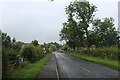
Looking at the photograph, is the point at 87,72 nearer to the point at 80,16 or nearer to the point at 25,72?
the point at 25,72

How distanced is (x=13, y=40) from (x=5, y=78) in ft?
112

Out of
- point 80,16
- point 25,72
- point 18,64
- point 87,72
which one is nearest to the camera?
point 25,72

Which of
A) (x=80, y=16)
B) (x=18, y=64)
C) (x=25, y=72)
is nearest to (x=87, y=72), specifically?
(x=25, y=72)

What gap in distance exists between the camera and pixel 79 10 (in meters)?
38.7

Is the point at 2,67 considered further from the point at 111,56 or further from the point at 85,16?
the point at 85,16

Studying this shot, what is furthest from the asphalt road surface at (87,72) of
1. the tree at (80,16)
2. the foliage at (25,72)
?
the tree at (80,16)

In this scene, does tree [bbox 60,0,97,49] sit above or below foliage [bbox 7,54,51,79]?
above

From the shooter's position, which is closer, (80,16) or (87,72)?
(87,72)

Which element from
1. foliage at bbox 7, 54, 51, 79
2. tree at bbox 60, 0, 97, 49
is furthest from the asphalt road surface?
tree at bbox 60, 0, 97, 49

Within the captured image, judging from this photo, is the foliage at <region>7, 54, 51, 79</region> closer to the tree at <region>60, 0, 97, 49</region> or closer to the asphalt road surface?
the asphalt road surface

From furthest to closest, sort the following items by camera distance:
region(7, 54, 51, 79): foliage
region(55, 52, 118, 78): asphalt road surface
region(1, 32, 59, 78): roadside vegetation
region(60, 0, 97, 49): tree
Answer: region(60, 0, 97, 49): tree → region(55, 52, 118, 78): asphalt road surface → region(7, 54, 51, 79): foliage → region(1, 32, 59, 78): roadside vegetation

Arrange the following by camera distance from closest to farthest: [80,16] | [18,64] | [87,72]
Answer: [87,72] → [18,64] → [80,16]

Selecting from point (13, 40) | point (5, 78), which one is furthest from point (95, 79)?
point (13, 40)

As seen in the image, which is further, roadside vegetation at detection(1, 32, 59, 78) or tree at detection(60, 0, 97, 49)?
tree at detection(60, 0, 97, 49)
